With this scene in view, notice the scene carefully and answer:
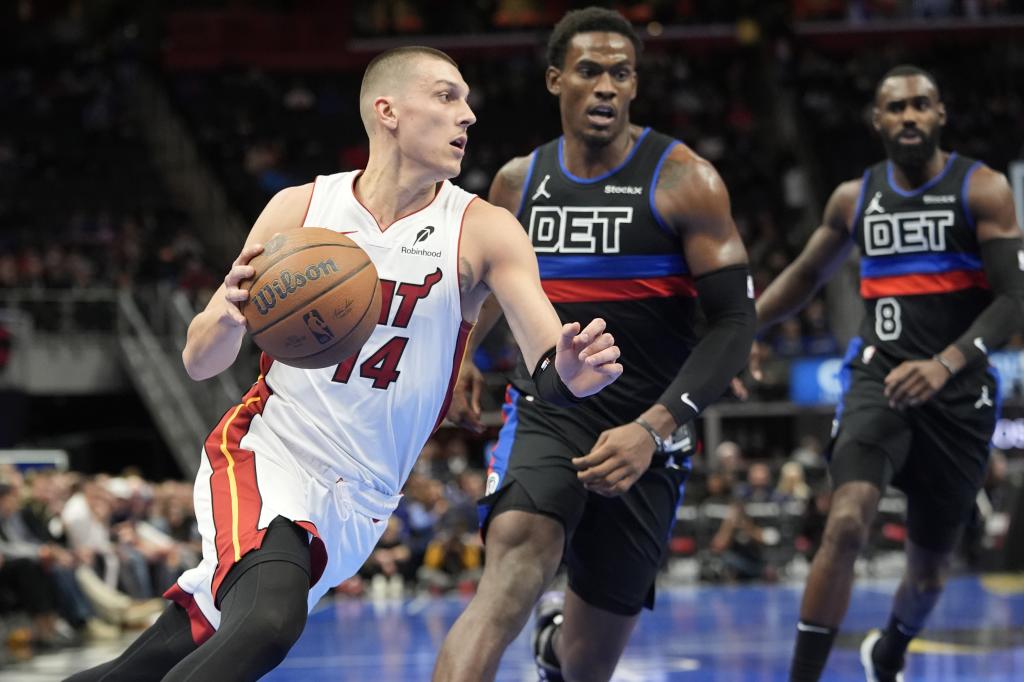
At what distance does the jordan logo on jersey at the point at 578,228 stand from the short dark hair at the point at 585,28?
609 millimetres

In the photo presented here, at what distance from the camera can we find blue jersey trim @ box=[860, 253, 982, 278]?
6723 mm

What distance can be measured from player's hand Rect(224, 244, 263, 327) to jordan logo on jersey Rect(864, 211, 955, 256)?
379 cm

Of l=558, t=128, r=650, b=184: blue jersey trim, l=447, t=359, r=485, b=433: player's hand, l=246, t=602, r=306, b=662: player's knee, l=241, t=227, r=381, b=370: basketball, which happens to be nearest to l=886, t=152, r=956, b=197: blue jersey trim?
l=558, t=128, r=650, b=184: blue jersey trim

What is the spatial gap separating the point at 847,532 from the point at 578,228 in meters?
1.86

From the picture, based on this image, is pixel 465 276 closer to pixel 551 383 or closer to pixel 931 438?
pixel 551 383

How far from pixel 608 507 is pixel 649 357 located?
600mm

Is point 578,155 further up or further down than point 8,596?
further up

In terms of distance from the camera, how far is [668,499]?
5.46 meters

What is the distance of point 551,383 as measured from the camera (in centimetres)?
413

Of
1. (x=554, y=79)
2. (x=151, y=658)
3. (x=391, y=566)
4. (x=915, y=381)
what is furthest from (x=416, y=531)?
(x=151, y=658)

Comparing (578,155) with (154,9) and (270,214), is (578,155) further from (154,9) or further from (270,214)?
(154,9)

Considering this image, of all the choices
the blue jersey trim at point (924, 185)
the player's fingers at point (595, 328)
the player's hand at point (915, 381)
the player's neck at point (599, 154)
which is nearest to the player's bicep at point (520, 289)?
the player's fingers at point (595, 328)

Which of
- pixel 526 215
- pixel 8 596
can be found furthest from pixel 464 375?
pixel 8 596

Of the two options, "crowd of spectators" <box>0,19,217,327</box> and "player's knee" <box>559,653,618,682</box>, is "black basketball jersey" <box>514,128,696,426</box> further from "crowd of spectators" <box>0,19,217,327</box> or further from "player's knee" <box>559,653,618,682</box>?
"crowd of spectators" <box>0,19,217,327</box>
